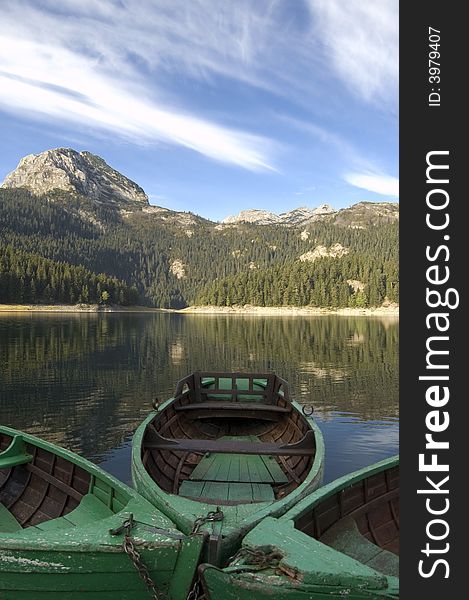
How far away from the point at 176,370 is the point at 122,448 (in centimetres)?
2291

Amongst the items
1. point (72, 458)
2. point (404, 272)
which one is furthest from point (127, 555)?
point (404, 272)

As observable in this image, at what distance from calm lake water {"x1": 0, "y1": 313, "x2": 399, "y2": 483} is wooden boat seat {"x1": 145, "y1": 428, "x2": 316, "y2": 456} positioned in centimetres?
683

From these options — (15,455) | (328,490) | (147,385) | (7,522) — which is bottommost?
(147,385)

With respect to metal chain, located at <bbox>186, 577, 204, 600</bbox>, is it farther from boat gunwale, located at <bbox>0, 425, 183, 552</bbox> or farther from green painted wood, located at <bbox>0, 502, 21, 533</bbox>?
green painted wood, located at <bbox>0, 502, 21, 533</bbox>

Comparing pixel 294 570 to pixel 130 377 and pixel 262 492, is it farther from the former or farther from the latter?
pixel 130 377

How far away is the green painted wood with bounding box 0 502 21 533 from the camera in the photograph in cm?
1019

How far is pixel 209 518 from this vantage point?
6.77 meters

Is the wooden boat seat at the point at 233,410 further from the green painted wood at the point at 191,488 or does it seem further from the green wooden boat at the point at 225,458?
the green painted wood at the point at 191,488

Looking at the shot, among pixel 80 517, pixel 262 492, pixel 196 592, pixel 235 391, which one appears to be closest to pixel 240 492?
pixel 262 492

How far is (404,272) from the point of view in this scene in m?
7.06

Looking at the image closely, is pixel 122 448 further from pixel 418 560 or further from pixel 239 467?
pixel 418 560

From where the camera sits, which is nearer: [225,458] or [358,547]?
[358,547]

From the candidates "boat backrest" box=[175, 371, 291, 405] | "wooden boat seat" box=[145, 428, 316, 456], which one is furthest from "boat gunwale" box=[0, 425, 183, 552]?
"boat backrest" box=[175, 371, 291, 405]

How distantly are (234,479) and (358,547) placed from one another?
4.73m
